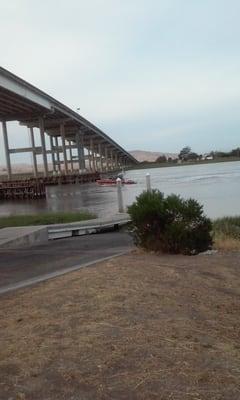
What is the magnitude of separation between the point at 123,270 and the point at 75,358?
3.19 m

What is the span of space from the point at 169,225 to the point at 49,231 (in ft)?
21.8

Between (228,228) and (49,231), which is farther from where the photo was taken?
(49,231)

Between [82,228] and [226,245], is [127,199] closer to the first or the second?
[82,228]

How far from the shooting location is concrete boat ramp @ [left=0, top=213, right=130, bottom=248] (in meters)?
13.3

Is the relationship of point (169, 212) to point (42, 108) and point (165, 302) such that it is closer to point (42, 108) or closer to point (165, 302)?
point (165, 302)

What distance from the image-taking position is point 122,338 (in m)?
4.31

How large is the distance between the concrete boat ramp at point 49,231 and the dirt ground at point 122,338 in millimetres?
6540

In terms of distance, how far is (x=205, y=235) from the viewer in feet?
32.7

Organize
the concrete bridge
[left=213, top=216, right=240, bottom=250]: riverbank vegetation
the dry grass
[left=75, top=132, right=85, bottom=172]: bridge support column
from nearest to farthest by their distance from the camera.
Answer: the dry grass < [left=213, top=216, right=240, bottom=250]: riverbank vegetation < the concrete bridge < [left=75, top=132, right=85, bottom=172]: bridge support column

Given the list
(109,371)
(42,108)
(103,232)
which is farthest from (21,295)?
(42,108)

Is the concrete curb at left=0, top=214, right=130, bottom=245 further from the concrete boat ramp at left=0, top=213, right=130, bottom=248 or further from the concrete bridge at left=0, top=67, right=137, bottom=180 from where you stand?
the concrete bridge at left=0, top=67, right=137, bottom=180

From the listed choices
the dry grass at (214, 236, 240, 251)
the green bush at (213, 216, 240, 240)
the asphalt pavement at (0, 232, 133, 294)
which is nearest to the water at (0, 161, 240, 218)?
the green bush at (213, 216, 240, 240)

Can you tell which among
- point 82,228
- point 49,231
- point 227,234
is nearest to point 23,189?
point 82,228

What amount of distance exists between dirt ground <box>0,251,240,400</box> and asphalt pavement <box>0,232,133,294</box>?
3.49 ft
